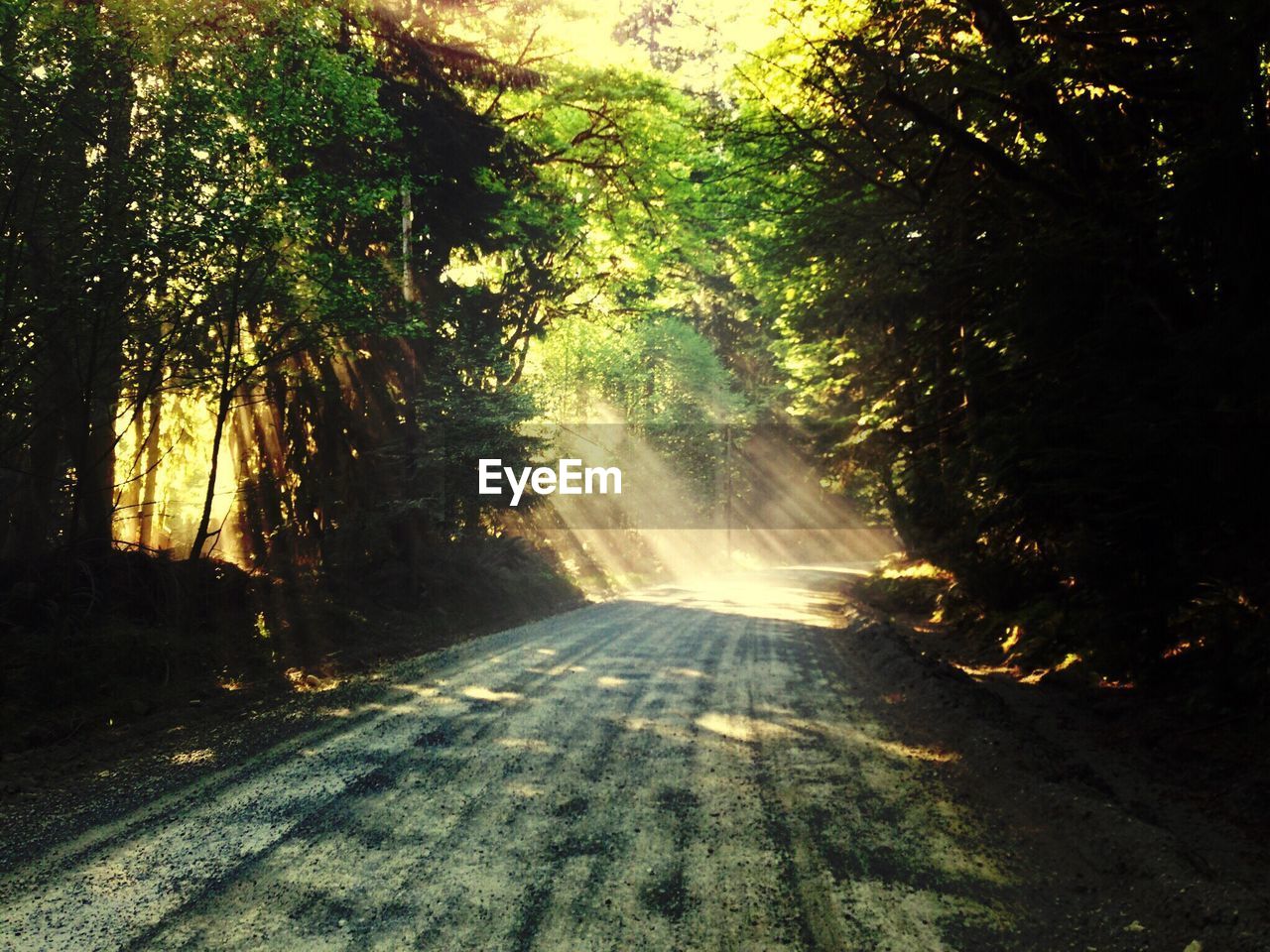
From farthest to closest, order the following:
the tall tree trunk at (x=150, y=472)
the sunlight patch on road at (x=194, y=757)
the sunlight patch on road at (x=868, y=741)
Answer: the tall tree trunk at (x=150, y=472) < the sunlight patch on road at (x=868, y=741) < the sunlight patch on road at (x=194, y=757)

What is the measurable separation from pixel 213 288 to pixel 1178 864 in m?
10.9

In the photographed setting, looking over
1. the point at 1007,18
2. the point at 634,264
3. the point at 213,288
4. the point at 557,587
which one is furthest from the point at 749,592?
the point at 1007,18

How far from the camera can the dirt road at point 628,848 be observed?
11.3 ft

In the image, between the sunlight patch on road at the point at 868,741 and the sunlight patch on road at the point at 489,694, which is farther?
the sunlight patch on road at the point at 489,694

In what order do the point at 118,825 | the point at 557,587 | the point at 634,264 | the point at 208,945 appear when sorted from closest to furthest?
the point at 208,945 → the point at 118,825 → the point at 557,587 → the point at 634,264

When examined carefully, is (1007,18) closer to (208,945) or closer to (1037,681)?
(1037,681)

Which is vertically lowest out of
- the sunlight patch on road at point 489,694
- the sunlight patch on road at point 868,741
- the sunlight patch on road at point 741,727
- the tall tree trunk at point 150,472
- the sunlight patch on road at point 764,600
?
the sunlight patch on road at point 764,600

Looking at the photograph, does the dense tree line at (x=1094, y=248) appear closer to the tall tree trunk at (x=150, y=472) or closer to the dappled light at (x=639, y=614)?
the dappled light at (x=639, y=614)

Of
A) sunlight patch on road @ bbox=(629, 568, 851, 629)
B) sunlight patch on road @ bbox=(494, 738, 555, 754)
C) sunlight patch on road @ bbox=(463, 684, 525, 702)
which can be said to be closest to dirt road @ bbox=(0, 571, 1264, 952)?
sunlight patch on road @ bbox=(494, 738, 555, 754)

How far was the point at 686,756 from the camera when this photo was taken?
594cm

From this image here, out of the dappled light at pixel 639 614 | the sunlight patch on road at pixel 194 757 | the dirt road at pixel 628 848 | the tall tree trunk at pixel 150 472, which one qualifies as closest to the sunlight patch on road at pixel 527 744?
the dirt road at pixel 628 848

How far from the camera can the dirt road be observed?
3.45 meters

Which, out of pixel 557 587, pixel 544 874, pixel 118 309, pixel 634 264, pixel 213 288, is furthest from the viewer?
pixel 634 264

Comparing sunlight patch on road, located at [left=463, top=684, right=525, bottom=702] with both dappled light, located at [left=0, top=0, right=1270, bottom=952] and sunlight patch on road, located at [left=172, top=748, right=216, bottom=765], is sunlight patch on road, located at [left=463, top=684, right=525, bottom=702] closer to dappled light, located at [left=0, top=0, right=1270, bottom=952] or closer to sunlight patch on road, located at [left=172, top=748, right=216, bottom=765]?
dappled light, located at [left=0, top=0, right=1270, bottom=952]
